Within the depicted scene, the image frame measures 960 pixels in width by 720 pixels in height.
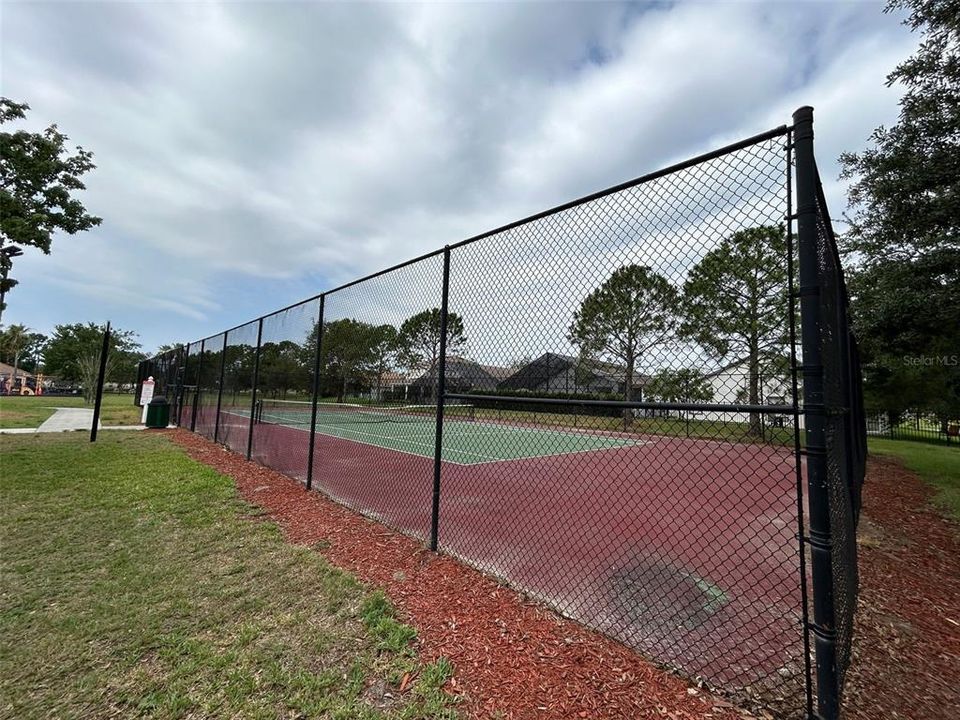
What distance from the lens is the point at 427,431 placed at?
15.4 feet

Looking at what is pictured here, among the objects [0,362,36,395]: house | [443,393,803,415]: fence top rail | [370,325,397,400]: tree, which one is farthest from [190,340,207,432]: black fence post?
[0,362,36,395]: house

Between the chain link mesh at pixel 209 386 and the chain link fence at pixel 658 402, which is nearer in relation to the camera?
the chain link fence at pixel 658 402

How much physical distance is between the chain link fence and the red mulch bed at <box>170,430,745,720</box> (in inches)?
7.4

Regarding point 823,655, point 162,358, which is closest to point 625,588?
point 823,655

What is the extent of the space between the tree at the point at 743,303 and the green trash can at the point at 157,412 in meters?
14.4

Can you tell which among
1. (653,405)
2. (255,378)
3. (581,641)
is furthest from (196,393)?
(653,405)

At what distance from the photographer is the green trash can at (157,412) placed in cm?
1213

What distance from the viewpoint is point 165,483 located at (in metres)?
5.59

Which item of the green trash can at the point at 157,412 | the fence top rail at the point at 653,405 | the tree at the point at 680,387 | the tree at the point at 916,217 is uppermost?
the tree at the point at 916,217

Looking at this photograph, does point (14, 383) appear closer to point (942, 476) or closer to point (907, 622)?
point (907, 622)

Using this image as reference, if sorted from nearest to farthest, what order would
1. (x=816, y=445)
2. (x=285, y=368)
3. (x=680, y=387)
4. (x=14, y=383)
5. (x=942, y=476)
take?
1. (x=816, y=445)
2. (x=680, y=387)
3. (x=285, y=368)
4. (x=942, y=476)
5. (x=14, y=383)

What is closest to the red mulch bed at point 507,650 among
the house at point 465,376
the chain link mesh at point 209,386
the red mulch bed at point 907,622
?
the red mulch bed at point 907,622

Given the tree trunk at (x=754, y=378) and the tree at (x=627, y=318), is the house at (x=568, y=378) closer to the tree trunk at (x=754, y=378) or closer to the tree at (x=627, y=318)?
the tree at (x=627, y=318)

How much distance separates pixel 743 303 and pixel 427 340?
2.58 meters
